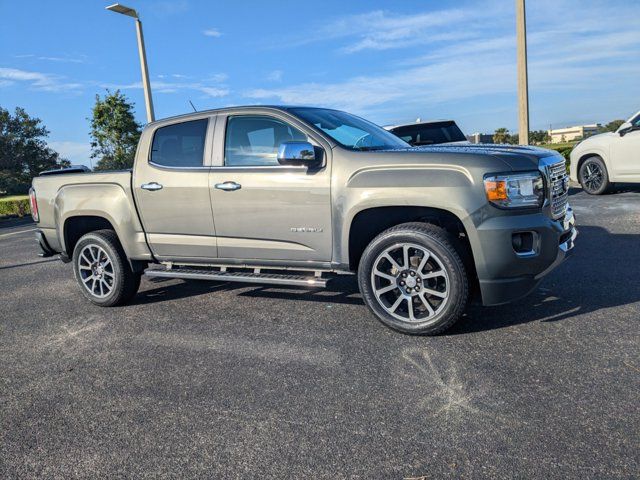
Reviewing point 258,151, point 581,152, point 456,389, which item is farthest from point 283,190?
point 581,152

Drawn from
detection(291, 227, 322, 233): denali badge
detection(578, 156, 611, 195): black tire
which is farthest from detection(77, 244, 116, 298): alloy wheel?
detection(578, 156, 611, 195): black tire

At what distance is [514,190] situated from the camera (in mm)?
3617

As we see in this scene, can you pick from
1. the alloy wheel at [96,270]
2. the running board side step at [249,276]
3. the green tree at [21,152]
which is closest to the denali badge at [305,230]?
the running board side step at [249,276]

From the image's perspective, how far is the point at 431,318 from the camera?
3832mm

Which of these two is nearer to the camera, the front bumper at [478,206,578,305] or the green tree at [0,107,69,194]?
the front bumper at [478,206,578,305]

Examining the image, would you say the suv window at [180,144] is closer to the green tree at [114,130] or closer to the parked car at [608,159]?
the parked car at [608,159]

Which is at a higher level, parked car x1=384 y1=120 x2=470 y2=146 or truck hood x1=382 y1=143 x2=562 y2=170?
parked car x1=384 y1=120 x2=470 y2=146

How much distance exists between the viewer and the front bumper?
11.8 feet

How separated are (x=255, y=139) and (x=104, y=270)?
84.5 inches

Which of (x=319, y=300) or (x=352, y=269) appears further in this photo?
(x=319, y=300)

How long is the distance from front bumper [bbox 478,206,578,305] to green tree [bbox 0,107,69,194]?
4236 centimetres

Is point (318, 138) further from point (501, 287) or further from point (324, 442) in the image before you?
point (324, 442)

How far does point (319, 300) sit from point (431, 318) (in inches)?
57.4

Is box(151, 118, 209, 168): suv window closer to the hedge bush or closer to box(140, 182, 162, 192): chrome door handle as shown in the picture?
box(140, 182, 162, 192): chrome door handle
